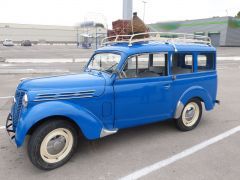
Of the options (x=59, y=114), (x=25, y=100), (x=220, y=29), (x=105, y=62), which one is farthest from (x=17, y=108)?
(x=220, y=29)

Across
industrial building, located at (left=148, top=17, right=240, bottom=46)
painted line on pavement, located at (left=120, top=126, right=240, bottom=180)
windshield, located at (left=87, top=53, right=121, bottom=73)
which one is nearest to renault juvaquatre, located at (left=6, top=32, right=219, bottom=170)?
windshield, located at (left=87, top=53, right=121, bottom=73)

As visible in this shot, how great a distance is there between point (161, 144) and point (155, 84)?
1.13m

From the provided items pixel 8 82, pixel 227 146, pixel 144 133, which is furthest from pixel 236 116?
pixel 8 82

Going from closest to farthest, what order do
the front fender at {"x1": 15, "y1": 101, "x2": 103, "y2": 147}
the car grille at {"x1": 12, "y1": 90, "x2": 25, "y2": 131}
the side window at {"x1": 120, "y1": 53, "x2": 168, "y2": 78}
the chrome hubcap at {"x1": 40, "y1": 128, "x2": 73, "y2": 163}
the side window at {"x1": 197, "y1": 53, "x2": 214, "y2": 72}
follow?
the front fender at {"x1": 15, "y1": 101, "x2": 103, "y2": 147}, the chrome hubcap at {"x1": 40, "y1": 128, "x2": 73, "y2": 163}, the car grille at {"x1": 12, "y1": 90, "x2": 25, "y2": 131}, the side window at {"x1": 120, "y1": 53, "x2": 168, "y2": 78}, the side window at {"x1": 197, "y1": 53, "x2": 214, "y2": 72}

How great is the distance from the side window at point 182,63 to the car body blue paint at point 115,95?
107 millimetres

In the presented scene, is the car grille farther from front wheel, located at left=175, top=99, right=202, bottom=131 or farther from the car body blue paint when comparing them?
front wheel, located at left=175, top=99, right=202, bottom=131

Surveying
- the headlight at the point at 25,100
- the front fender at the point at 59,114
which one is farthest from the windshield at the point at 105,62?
the headlight at the point at 25,100

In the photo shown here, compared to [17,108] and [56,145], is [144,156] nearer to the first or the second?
[56,145]

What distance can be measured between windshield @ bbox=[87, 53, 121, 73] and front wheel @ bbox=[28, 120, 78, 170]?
1329 millimetres

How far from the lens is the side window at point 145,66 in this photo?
4578 millimetres

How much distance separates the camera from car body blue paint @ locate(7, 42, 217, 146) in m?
3.73

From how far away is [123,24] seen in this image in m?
5.88

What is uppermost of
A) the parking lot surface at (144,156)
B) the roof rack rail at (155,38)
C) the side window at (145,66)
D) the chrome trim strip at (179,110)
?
the roof rack rail at (155,38)

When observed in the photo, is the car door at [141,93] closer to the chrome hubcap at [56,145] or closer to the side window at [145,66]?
the side window at [145,66]
